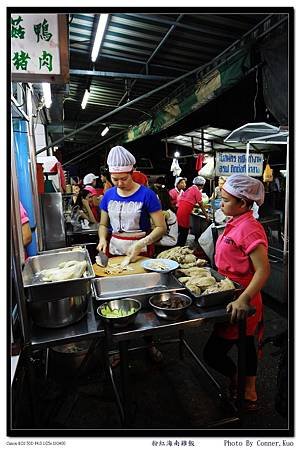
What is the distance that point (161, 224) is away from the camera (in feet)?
10.3

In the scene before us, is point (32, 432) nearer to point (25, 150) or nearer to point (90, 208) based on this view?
point (25, 150)

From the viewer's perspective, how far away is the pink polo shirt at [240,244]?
2.15 metres

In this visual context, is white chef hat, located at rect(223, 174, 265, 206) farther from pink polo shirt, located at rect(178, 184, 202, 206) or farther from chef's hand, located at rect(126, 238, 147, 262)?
pink polo shirt, located at rect(178, 184, 202, 206)

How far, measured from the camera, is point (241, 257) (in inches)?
88.9

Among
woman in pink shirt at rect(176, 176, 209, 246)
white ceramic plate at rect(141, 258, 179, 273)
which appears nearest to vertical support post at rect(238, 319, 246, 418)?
white ceramic plate at rect(141, 258, 179, 273)

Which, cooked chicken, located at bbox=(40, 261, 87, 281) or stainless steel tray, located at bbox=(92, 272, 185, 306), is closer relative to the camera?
cooked chicken, located at bbox=(40, 261, 87, 281)

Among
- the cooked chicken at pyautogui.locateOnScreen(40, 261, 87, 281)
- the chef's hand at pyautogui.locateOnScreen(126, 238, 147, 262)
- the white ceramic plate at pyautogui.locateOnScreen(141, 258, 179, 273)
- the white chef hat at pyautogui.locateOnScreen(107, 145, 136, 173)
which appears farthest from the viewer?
the white chef hat at pyautogui.locateOnScreen(107, 145, 136, 173)

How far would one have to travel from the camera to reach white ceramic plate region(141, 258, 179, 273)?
7.77ft

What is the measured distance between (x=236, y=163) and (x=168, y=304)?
6.35m

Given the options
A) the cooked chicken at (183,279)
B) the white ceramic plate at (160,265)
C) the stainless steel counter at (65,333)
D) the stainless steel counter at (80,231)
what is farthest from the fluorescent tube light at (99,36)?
the stainless steel counter at (80,231)

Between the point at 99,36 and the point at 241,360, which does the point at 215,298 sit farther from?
the point at 99,36

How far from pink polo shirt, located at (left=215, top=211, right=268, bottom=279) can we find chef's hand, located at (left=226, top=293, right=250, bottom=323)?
34 centimetres

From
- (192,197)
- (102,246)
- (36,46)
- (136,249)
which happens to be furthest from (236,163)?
(36,46)

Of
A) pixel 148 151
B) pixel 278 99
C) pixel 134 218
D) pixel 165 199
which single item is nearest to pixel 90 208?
pixel 165 199
